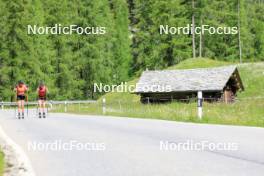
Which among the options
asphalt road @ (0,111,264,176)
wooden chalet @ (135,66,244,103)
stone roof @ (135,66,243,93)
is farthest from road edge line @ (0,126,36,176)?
stone roof @ (135,66,243,93)

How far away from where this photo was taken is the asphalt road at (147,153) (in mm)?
7035

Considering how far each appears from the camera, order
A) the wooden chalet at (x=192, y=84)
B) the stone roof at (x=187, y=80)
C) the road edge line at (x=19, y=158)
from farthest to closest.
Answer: the wooden chalet at (x=192, y=84) → the stone roof at (x=187, y=80) → the road edge line at (x=19, y=158)

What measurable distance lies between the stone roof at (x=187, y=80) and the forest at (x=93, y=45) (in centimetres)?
1775

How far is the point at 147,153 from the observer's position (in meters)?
8.77

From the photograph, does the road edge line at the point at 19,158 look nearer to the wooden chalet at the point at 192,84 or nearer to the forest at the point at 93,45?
→ the wooden chalet at the point at 192,84

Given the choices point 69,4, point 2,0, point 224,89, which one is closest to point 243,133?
point 224,89

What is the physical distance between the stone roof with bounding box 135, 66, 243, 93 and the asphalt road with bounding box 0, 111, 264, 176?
25592 millimetres

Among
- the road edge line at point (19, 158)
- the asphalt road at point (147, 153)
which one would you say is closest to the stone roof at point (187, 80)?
the asphalt road at point (147, 153)

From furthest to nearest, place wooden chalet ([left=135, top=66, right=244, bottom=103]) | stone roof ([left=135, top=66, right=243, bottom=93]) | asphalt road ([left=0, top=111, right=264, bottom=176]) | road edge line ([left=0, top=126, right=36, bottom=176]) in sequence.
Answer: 1. wooden chalet ([left=135, top=66, right=244, bottom=103])
2. stone roof ([left=135, top=66, right=243, bottom=93])
3. road edge line ([left=0, top=126, right=36, bottom=176])
4. asphalt road ([left=0, top=111, right=264, bottom=176])

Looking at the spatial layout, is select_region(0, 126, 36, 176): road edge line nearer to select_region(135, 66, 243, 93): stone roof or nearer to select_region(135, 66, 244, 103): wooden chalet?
select_region(135, 66, 244, 103): wooden chalet

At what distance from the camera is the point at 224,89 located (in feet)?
131

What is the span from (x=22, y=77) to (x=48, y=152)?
46.9 m

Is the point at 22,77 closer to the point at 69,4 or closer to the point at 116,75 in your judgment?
the point at 69,4

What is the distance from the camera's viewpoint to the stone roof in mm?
38138
